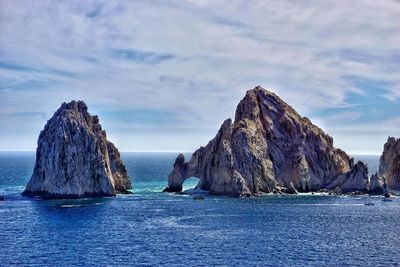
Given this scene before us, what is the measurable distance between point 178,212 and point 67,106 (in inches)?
2461

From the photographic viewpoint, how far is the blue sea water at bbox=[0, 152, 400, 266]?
342ft

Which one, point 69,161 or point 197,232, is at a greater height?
point 69,161

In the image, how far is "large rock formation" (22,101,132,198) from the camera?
18250 cm

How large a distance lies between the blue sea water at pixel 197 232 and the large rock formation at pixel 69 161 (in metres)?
6.92

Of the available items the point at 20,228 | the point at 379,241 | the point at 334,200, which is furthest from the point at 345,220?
the point at 20,228

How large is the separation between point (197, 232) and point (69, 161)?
68.7 m

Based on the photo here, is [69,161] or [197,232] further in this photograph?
[69,161]

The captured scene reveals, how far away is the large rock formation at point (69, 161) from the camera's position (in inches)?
7185

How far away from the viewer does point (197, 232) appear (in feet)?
424

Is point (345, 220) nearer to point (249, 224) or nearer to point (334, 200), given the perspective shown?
point (249, 224)

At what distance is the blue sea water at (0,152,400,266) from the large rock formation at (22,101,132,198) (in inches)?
273

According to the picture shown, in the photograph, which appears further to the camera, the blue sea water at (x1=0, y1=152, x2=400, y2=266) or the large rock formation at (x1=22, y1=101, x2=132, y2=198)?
the large rock formation at (x1=22, y1=101, x2=132, y2=198)

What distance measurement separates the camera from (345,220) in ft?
494

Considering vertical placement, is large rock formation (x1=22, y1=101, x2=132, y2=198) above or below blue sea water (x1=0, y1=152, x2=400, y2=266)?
above
